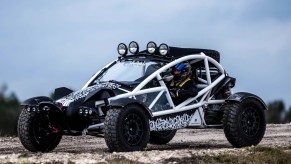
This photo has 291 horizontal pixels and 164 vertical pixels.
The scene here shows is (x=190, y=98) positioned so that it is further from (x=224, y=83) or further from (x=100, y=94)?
(x=100, y=94)

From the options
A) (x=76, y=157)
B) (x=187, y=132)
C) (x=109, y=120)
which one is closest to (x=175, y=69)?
(x=109, y=120)

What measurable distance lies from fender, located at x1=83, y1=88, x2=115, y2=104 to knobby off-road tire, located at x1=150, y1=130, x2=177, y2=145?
3.09 metres

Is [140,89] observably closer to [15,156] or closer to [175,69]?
[175,69]

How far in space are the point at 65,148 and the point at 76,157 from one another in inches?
164

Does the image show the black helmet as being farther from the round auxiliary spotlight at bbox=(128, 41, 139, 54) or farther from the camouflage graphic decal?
the round auxiliary spotlight at bbox=(128, 41, 139, 54)

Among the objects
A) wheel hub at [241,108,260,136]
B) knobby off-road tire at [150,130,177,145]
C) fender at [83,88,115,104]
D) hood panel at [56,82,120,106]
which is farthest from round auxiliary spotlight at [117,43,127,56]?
wheel hub at [241,108,260,136]

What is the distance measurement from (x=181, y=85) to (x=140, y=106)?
1752 millimetres

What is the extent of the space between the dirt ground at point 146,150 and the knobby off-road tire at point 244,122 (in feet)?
1.10

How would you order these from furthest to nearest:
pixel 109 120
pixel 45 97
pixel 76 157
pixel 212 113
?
pixel 212 113 < pixel 45 97 < pixel 109 120 < pixel 76 157

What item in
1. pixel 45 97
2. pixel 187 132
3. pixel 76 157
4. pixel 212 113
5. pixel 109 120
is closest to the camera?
pixel 76 157

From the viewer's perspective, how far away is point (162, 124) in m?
17.8

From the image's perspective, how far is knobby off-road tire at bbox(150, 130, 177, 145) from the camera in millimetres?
20188

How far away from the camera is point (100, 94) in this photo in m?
17.3

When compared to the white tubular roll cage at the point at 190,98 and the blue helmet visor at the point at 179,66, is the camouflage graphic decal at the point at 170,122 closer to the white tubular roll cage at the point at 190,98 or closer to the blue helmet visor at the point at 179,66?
the white tubular roll cage at the point at 190,98
